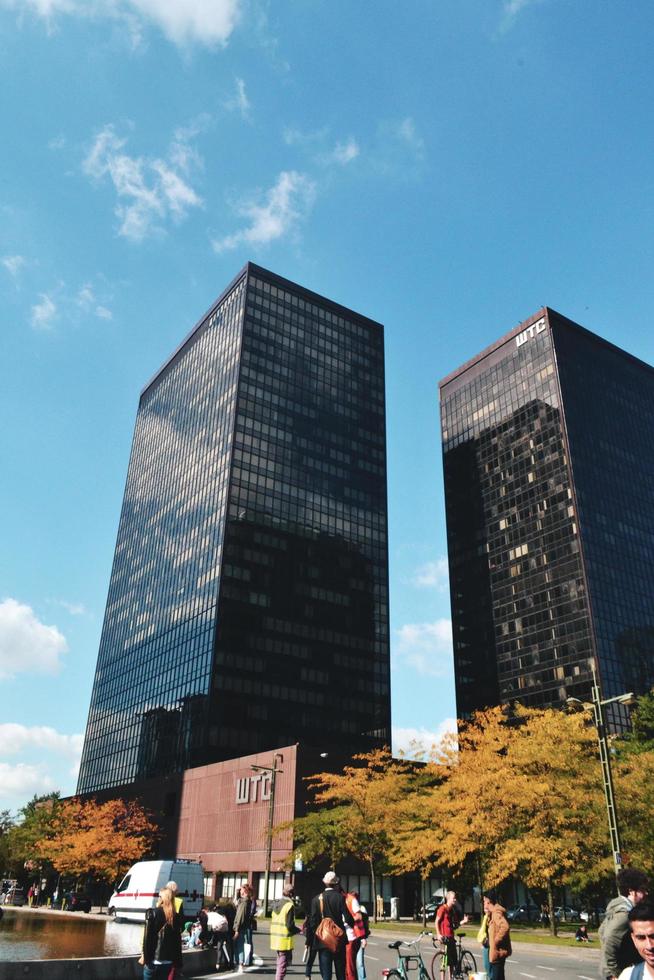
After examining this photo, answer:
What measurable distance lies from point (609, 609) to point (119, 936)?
336ft

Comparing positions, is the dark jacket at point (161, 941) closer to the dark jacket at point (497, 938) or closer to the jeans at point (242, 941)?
the dark jacket at point (497, 938)

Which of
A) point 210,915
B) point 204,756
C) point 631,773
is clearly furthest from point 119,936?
point 204,756

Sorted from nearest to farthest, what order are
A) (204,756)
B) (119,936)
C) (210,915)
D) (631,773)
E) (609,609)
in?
(210,915)
(119,936)
(631,773)
(204,756)
(609,609)

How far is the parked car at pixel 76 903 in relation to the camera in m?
63.6

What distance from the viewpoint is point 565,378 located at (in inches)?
5418

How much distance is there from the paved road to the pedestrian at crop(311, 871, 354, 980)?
7054mm

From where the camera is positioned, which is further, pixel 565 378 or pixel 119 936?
pixel 565 378

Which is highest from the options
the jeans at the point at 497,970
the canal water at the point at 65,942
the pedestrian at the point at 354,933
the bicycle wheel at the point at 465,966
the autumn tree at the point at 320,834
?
the autumn tree at the point at 320,834

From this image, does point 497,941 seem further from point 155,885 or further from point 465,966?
point 155,885

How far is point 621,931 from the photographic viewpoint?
29.1 feet

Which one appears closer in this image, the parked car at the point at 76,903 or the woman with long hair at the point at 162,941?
the woman with long hair at the point at 162,941

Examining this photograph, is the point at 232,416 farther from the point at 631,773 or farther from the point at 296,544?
the point at 631,773

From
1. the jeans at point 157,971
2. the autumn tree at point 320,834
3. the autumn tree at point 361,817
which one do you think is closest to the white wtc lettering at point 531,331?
the autumn tree at point 361,817

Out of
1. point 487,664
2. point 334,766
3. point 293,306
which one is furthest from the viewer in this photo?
point 293,306
